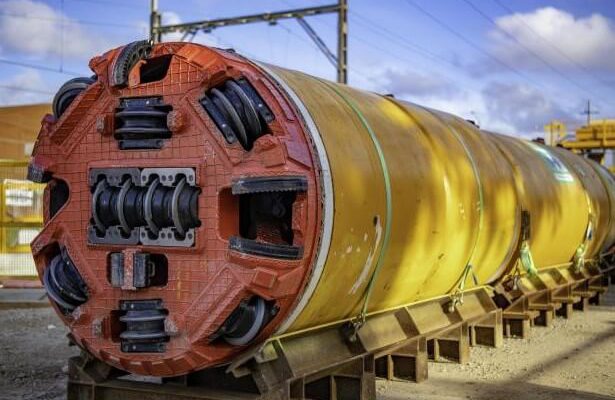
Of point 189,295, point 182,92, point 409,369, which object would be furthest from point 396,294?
point 182,92

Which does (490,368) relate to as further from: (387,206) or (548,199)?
(387,206)

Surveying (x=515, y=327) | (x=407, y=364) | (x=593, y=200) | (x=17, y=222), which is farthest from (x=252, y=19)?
(x=407, y=364)

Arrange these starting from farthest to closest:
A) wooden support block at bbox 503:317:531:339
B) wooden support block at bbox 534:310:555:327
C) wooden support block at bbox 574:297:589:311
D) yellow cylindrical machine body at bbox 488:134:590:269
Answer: wooden support block at bbox 574:297:589:311 < wooden support block at bbox 534:310:555:327 < wooden support block at bbox 503:317:531:339 < yellow cylindrical machine body at bbox 488:134:590:269

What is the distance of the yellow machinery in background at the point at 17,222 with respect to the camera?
44.5ft

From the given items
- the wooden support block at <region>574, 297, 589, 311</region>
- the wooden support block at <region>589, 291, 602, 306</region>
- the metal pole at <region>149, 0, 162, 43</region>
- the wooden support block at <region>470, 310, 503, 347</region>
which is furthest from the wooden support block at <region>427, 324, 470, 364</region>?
the metal pole at <region>149, 0, 162, 43</region>

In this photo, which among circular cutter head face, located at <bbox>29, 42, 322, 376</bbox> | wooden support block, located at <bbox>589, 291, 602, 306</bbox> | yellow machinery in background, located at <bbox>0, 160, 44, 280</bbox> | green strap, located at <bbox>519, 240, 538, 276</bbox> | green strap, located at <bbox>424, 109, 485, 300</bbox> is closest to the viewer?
circular cutter head face, located at <bbox>29, 42, 322, 376</bbox>

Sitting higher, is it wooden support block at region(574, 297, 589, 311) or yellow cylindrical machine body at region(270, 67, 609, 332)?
yellow cylindrical machine body at region(270, 67, 609, 332)

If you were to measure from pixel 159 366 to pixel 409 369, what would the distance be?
8.75 ft

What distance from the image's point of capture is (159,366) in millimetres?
4535

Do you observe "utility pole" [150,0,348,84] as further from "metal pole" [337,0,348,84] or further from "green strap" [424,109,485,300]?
"green strap" [424,109,485,300]

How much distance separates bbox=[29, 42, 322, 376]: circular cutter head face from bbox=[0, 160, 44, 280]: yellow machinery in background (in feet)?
30.3

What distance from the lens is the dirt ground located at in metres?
6.44

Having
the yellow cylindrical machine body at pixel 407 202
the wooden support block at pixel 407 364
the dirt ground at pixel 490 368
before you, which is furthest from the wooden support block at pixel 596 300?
the wooden support block at pixel 407 364

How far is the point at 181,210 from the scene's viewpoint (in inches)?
176
